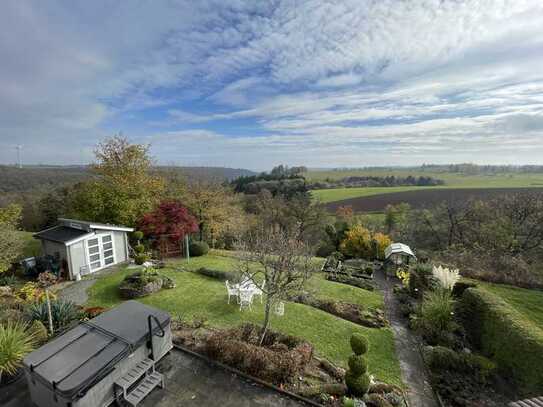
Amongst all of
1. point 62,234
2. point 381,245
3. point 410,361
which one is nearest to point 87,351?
point 410,361

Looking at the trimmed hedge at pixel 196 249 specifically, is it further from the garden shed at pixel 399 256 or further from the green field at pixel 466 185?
the green field at pixel 466 185

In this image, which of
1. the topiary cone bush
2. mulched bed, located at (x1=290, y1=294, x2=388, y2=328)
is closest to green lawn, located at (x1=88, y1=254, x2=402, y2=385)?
mulched bed, located at (x1=290, y1=294, x2=388, y2=328)

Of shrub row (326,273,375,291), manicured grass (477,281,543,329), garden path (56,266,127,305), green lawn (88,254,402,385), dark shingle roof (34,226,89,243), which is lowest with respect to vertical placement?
shrub row (326,273,375,291)

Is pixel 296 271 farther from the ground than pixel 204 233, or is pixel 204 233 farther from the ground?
pixel 296 271

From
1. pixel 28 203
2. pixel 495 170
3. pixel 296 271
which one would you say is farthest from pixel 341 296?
pixel 495 170

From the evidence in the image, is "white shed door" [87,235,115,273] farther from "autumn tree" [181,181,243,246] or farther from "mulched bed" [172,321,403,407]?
"mulched bed" [172,321,403,407]

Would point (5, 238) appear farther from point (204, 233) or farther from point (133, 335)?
point (204, 233)

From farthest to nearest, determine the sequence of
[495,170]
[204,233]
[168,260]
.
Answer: [495,170] < [204,233] < [168,260]
